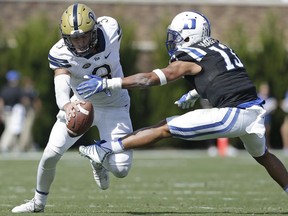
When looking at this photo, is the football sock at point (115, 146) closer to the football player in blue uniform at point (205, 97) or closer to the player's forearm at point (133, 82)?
the football player in blue uniform at point (205, 97)

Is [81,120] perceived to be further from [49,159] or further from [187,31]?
[187,31]

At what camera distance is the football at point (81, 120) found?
19.3 ft

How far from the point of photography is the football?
5.89 metres

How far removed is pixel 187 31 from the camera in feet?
20.2

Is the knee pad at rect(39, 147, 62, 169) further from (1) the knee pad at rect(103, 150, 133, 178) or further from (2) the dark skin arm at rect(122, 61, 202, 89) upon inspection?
(2) the dark skin arm at rect(122, 61, 202, 89)

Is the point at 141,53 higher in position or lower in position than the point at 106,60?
lower

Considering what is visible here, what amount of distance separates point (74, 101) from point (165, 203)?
1.34 m

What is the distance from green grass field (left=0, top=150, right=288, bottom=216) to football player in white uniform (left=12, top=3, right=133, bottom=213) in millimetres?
299

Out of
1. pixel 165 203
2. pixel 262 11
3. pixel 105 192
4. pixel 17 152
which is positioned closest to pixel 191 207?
pixel 165 203

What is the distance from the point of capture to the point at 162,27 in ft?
57.8

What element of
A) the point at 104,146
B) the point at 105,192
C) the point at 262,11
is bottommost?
the point at 262,11

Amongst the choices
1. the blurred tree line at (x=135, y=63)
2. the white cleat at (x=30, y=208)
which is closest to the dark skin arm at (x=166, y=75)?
the white cleat at (x=30, y=208)

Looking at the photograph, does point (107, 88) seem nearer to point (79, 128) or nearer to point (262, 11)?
point (79, 128)

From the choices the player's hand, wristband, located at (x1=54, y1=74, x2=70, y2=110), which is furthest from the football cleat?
wristband, located at (x1=54, y1=74, x2=70, y2=110)
